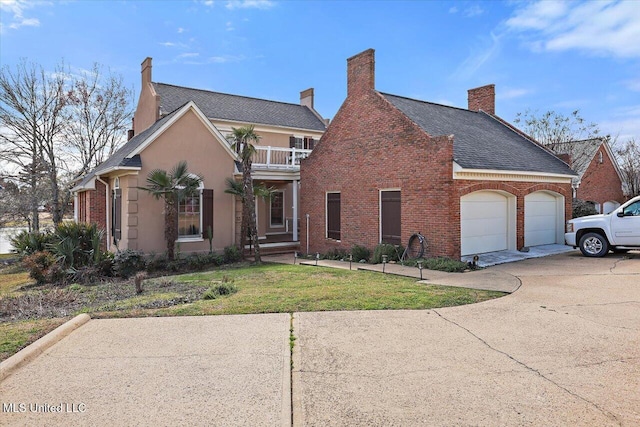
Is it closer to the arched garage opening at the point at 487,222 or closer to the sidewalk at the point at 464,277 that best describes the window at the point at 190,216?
the sidewalk at the point at 464,277

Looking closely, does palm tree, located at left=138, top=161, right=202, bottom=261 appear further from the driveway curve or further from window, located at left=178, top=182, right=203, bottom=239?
the driveway curve

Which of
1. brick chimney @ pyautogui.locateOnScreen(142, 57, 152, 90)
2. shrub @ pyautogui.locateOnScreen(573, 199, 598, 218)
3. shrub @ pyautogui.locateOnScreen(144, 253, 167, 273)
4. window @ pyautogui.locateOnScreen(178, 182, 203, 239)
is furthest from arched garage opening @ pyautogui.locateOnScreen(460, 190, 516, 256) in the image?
brick chimney @ pyautogui.locateOnScreen(142, 57, 152, 90)

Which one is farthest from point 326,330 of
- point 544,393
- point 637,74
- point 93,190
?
point 637,74

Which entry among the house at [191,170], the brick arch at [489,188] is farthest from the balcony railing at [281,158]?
the brick arch at [489,188]

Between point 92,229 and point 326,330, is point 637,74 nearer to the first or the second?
point 326,330

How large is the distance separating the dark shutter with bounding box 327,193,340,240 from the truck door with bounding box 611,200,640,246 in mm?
9278

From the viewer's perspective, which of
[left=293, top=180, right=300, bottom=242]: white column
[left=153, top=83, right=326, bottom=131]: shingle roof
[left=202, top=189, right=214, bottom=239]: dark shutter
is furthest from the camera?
[left=153, top=83, right=326, bottom=131]: shingle roof

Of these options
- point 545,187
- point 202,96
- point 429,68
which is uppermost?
point 202,96

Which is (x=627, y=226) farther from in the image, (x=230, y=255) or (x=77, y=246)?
(x=77, y=246)

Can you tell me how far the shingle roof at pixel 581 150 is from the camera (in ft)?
85.3

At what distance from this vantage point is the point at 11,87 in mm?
22797

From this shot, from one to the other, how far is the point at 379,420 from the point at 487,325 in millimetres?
3476

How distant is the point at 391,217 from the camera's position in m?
14.7

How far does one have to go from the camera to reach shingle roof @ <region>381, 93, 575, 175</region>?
14055 millimetres
